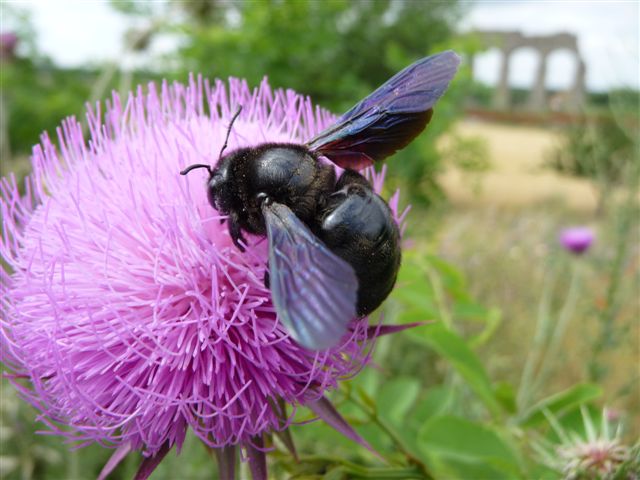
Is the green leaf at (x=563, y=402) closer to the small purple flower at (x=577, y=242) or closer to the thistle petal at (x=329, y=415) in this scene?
the thistle petal at (x=329, y=415)

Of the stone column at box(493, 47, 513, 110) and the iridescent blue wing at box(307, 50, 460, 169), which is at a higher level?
the stone column at box(493, 47, 513, 110)

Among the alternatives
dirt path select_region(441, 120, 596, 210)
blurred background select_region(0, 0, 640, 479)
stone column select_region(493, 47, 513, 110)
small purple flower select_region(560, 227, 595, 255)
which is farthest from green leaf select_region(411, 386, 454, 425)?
stone column select_region(493, 47, 513, 110)

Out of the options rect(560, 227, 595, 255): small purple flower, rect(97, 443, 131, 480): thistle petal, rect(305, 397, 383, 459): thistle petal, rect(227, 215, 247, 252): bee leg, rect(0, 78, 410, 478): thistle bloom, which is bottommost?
rect(560, 227, 595, 255): small purple flower

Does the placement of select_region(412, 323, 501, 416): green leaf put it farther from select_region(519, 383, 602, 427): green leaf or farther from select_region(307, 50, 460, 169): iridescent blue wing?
select_region(307, 50, 460, 169): iridescent blue wing

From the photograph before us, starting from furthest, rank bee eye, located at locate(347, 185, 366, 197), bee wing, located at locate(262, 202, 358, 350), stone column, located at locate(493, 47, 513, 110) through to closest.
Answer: stone column, located at locate(493, 47, 513, 110) < bee eye, located at locate(347, 185, 366, 197) < bee wing, located at locate(262, 202, 358, 350)

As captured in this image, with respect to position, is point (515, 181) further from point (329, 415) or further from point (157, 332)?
point (157, 332)

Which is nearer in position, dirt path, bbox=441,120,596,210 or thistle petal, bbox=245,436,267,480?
thistle petal, bbox=245,436,267,480

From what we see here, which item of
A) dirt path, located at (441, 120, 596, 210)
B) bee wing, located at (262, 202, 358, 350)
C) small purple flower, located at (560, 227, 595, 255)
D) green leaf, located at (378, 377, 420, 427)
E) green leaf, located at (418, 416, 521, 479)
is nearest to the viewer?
bee wing, located at (262, 202, 358, 350)

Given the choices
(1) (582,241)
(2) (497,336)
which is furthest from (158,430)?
(2) (497,336)

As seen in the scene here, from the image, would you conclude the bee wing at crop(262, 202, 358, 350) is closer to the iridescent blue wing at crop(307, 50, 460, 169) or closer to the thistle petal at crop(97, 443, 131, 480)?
the iridescent blue wing at crop(307, 50, 460, 169)
